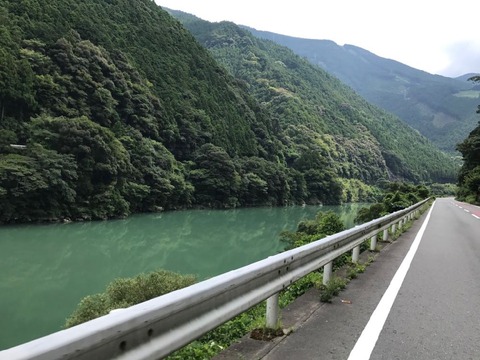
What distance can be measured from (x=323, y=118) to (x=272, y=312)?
165 m

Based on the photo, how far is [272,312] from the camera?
14.0ft

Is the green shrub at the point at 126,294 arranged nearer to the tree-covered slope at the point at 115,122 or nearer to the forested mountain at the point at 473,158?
the tree-covered slope at the point at 115,122

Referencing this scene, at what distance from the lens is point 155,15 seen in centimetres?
10719

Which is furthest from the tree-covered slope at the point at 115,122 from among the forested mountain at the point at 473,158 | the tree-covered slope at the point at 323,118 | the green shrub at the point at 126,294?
the tree-covered slope at the point at 323,118

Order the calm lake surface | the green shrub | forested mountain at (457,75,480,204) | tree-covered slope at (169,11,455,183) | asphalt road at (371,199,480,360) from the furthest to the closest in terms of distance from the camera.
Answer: tree-covered slope at (169,11,455,183) < forested mountain at (457,75,480,204) < the calm lake surface < the green shrub < asphalt road at (371,199,480,360)

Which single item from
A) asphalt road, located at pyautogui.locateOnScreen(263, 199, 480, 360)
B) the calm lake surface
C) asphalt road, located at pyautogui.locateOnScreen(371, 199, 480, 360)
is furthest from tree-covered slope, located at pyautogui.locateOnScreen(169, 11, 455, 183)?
asphalt road, located at pyautogui.locateOnScreen(263, 199, 480, 360)

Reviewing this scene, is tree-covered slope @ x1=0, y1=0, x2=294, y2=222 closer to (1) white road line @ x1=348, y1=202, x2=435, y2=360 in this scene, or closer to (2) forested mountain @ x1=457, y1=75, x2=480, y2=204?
(2) forested mountain @ x1=457, y1=75, x2=480, y2=204

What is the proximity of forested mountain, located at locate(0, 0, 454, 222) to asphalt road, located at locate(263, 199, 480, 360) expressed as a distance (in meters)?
36.2

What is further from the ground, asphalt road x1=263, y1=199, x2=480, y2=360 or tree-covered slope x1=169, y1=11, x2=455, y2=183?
tree-covered slope x1=169, y1=11, x2=455, y2=183

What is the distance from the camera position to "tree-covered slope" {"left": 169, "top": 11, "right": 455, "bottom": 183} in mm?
145000

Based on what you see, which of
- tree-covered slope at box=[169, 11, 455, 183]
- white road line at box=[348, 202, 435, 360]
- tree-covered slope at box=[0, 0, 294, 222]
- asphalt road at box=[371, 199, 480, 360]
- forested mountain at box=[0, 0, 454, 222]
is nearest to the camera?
white road line at box=[348, 202, 435, 360]

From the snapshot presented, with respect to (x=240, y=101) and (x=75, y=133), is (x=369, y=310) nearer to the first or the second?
(x=75, y=133)

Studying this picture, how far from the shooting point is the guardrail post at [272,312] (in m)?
4.22

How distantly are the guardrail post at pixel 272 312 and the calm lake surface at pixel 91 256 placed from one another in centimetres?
1162
